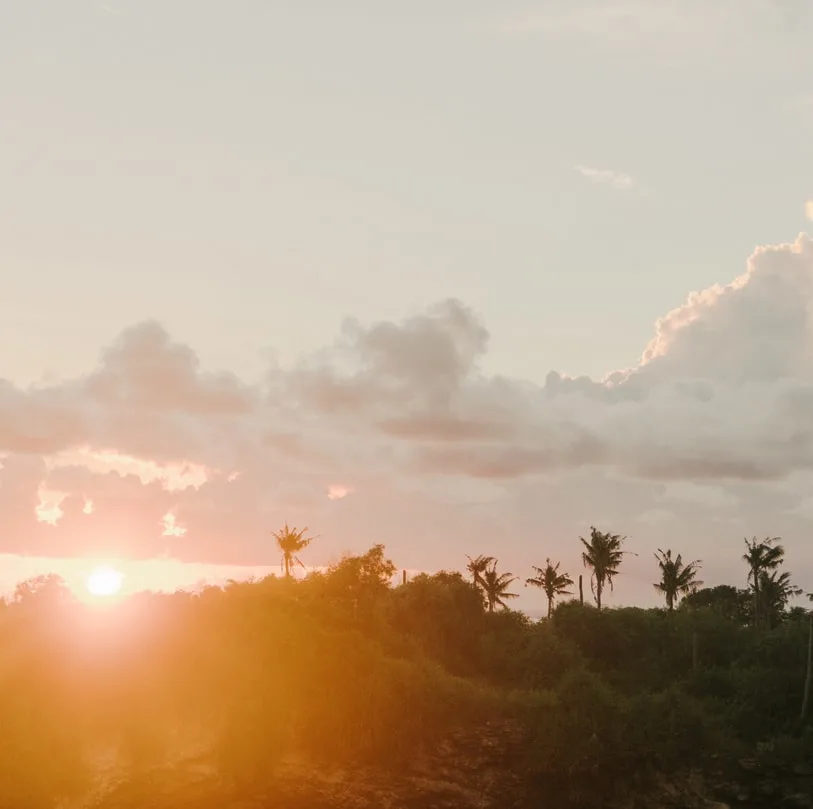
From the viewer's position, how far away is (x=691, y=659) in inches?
3752

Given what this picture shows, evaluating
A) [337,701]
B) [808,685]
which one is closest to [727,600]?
A: [808,685]

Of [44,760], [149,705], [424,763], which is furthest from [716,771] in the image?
[44,760]

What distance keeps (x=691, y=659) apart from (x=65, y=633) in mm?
56253

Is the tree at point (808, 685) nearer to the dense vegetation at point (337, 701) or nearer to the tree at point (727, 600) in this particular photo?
the dense vegetation at point (337, 701)

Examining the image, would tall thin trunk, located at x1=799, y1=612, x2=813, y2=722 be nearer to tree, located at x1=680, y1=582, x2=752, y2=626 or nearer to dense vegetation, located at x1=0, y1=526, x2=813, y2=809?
dense vegetation, located at x1=0, y1=526, x2=813, y2=809

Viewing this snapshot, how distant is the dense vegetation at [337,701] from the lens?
228ft

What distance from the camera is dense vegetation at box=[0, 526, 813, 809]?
69375mm

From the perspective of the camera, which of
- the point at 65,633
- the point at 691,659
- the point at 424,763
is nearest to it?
the point at 424,763

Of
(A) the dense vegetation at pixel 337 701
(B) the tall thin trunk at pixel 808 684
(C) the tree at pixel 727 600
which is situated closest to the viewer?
(A) the dense vegetation at pixel 337 701

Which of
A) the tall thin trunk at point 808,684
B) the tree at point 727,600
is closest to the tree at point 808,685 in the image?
the tall thin trunk at point 808,684

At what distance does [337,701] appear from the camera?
242 feet

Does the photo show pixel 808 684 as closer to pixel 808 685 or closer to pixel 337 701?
pixel 808 685

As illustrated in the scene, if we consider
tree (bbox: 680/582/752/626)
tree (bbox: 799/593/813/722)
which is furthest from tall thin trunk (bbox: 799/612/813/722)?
tree (bbox: 680/582/752/626)

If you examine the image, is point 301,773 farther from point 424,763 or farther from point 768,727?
point 768,727
